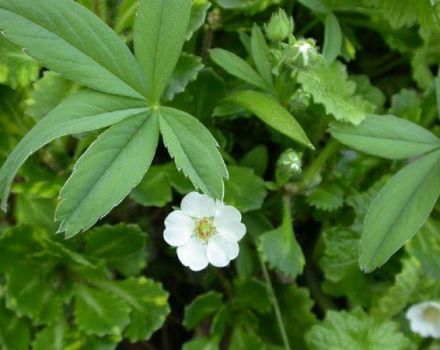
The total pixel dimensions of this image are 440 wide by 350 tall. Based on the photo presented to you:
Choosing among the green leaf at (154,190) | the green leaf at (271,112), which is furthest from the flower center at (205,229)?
the green leaf at (271,112)

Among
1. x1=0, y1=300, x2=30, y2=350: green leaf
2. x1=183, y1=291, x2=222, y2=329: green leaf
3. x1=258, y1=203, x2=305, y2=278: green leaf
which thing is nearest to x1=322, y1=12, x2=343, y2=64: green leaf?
x1=258, y1=203, x2=305, y2=278: green leaf

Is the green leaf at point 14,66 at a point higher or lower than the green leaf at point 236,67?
lower

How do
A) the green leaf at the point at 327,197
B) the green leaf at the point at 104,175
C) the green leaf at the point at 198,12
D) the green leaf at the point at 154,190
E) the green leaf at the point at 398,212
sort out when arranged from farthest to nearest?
the green leaf at the point at 327,197 → the green leaf at the point at 154,190 → the green leaf at the point at 198,12 → the green leaf at the point at 398,212 → the green leaf at the point at 104,175

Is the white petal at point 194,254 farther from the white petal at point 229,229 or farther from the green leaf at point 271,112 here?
the green leaf at point 271,112

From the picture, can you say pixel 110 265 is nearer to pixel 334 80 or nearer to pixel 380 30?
pixel 334 80

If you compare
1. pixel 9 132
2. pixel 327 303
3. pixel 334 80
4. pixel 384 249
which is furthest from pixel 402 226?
A: pixel 9 132

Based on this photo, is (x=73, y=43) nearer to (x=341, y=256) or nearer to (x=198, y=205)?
(x=198, y=205)

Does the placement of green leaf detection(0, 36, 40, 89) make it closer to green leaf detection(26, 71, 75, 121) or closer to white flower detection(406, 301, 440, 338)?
green leaf detection(26, 71, 75, 121)
